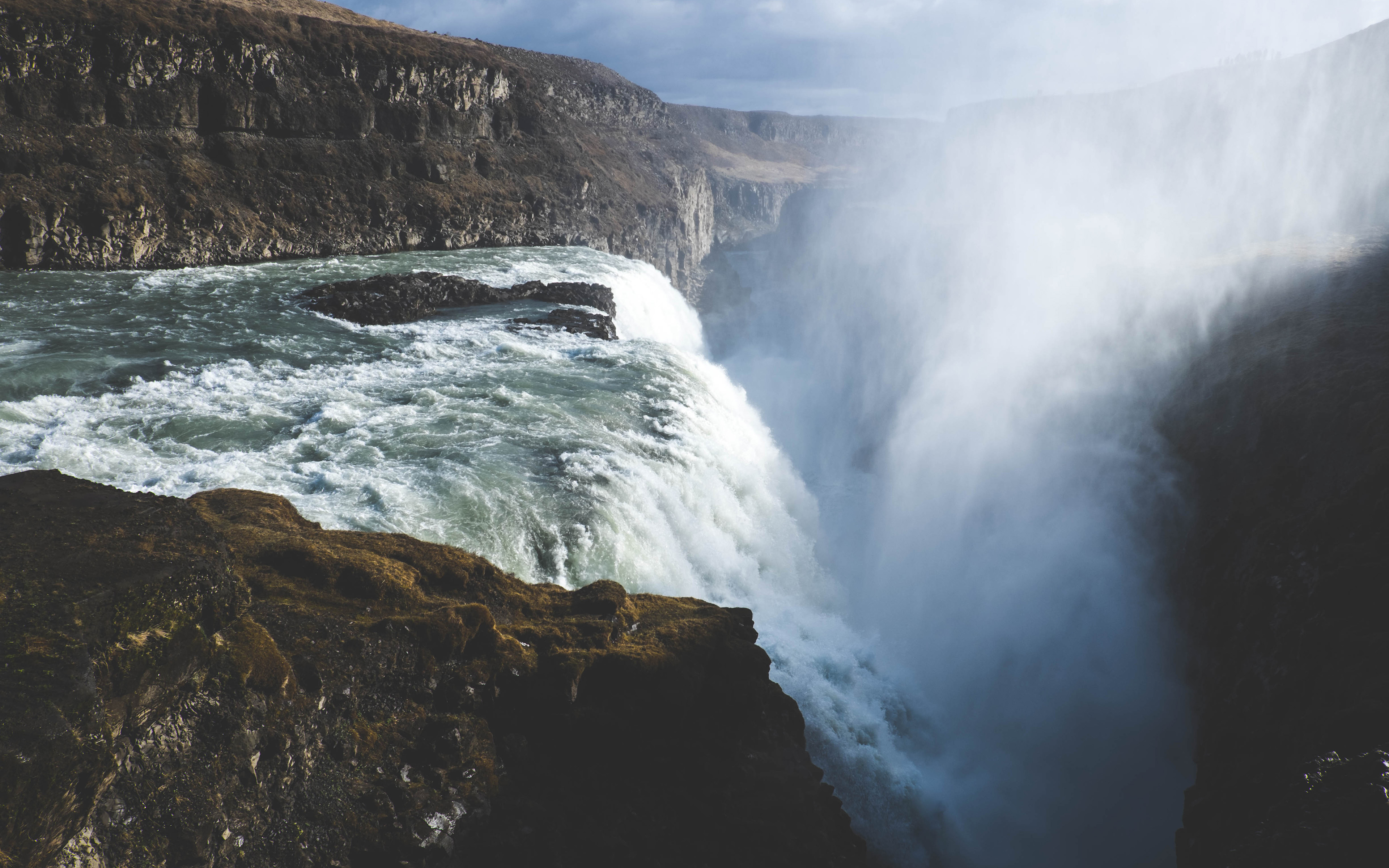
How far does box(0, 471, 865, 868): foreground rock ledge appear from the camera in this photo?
3.66 meters

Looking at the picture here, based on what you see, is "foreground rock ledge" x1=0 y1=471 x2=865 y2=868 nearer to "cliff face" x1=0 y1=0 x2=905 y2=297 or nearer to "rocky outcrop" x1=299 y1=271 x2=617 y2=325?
"rocky outcrop" x1=299 y1=271 x2=617 y2=325

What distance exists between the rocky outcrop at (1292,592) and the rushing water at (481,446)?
4.10 m

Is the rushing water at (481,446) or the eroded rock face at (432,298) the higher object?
the eroded rock face at (432,298)

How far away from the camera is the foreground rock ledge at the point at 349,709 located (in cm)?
366

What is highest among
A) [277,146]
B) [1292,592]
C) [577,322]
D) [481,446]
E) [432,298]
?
[277,146]

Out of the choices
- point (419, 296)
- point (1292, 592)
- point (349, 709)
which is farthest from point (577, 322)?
point (349, 709)

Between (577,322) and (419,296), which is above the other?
(419,296)

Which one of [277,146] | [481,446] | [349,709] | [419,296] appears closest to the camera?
[349,709]

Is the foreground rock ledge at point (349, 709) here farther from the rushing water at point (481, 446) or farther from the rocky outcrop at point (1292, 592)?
the rocky outcrop at point (1292, 592)

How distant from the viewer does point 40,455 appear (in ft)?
35.0

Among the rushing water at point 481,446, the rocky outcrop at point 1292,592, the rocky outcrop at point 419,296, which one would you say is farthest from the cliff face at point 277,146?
the rocky outcrop at point 1292,592

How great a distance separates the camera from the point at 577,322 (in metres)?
23.7

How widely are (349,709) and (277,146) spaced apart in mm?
39870

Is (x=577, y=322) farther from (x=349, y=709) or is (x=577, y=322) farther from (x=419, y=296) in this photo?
(x=349, y=709)
